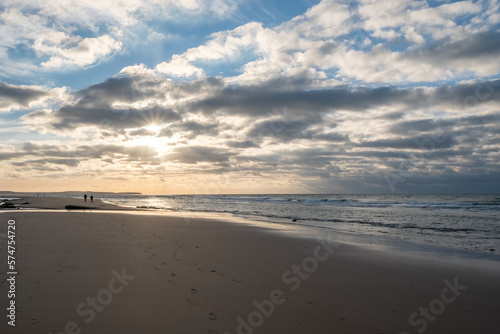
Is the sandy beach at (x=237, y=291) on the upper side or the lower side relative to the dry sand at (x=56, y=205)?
lower

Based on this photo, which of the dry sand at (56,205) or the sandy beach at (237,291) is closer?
the sandy beach at (237,291)

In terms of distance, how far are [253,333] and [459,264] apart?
9713mm

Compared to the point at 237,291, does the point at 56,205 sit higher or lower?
higher

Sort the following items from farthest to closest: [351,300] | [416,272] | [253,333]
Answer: [416,272]
[351,300]
[253,333]

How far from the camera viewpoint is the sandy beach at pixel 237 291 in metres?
5.62

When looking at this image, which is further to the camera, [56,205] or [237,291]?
[56,205]

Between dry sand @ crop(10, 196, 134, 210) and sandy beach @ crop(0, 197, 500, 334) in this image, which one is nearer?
sandy beach @ crop(0, 197, 500, 334)

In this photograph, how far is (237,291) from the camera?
24.1 feet

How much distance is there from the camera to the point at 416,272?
32.4ft

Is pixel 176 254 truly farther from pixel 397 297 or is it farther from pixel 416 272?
pixel 416 272

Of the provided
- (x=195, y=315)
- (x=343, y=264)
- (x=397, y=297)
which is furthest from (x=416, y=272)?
(x=195, y=315)

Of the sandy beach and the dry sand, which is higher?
the dry sand

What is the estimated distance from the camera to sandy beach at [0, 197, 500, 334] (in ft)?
18.4

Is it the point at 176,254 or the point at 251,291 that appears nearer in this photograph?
the point at 251,291
